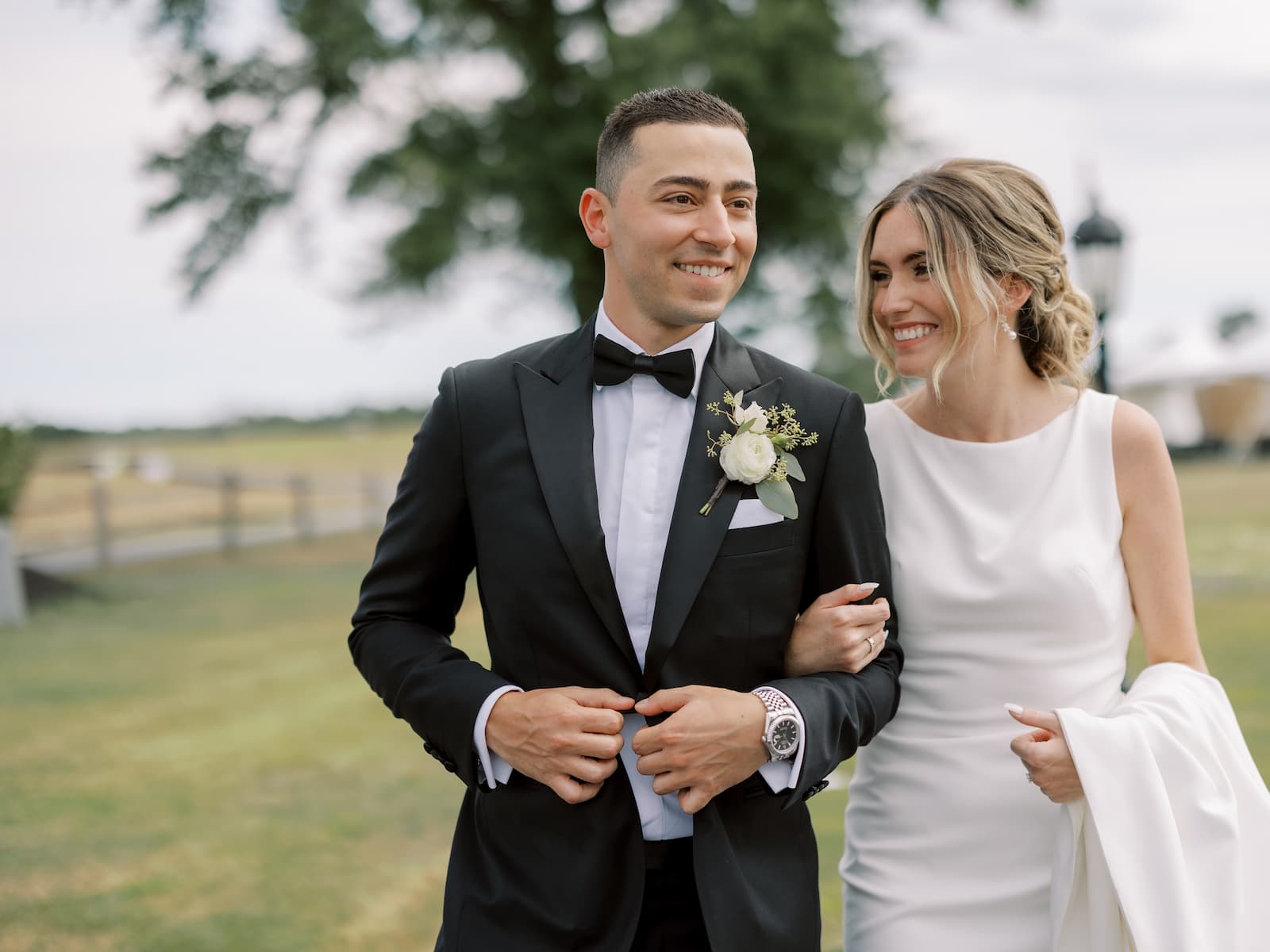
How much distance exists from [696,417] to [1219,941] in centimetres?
166

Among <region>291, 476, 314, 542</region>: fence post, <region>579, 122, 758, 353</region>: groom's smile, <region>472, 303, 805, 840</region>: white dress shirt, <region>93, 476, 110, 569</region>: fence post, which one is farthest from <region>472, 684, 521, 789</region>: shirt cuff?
<region>291, 476, 314, 542</region>: fence post

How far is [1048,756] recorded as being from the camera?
266 cm

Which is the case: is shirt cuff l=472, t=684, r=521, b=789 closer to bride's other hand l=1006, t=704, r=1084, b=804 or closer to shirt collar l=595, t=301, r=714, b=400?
shirt collar l=595, t=301, r=714, b=400

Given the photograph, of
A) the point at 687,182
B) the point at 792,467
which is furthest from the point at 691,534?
the point at 687,182

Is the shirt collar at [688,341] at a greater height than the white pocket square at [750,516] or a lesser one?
greater

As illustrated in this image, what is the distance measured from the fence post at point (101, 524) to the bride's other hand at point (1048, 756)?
2037cm

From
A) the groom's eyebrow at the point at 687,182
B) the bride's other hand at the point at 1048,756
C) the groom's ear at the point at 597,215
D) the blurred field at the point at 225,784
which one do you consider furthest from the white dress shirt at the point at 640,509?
the blurred field at the point at 225,784

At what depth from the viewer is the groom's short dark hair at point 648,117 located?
8.04 ft

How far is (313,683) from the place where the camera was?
1191cm

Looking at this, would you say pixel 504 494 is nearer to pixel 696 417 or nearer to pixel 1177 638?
pixel 696 417

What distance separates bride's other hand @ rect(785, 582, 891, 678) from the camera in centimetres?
238

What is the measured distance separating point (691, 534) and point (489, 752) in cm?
59

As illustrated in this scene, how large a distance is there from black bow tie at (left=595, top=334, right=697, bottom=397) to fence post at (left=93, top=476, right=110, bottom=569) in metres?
20.0

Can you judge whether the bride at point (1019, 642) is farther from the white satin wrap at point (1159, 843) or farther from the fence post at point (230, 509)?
the fence post at point (230, 509)
